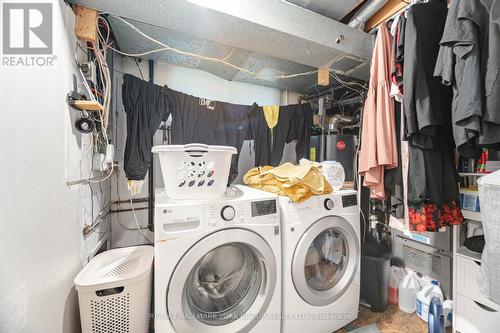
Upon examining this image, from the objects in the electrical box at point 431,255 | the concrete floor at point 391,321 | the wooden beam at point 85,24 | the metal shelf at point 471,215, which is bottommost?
the concrete floor at point 391,321

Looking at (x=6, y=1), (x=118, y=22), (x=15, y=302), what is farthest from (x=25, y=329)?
(x=118, y=22)

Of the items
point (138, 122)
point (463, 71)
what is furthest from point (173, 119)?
point (463, 71)

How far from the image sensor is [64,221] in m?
0.86

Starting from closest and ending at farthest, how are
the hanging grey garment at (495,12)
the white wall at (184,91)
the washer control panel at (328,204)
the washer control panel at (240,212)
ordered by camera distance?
1. the hanging grey garment at (495,12)
2. the washer control panel at (240,212)
3. the washer control panel at (328,204)
4. the white wall at (184,91)

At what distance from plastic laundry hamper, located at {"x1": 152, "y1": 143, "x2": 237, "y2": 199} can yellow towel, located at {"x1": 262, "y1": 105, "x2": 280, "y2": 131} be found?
3.45 feet

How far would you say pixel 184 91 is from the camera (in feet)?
6.41

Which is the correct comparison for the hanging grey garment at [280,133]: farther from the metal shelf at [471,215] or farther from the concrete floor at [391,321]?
the concrete floor at [391,321]

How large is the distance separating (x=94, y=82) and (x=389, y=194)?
196 cm

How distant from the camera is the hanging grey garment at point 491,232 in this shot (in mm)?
647

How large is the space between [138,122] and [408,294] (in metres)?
2.47

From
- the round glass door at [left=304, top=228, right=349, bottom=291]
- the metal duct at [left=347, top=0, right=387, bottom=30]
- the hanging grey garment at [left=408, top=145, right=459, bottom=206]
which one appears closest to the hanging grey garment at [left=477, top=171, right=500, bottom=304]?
the hanging grey garment at [left=408, top=145, right=459, bottom=206]

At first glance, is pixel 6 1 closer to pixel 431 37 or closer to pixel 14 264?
pixel 14 264

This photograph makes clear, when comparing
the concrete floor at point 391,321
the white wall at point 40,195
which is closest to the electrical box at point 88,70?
the white wall at point 40,195

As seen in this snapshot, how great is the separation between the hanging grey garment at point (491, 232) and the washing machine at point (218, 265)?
2.64 ft
